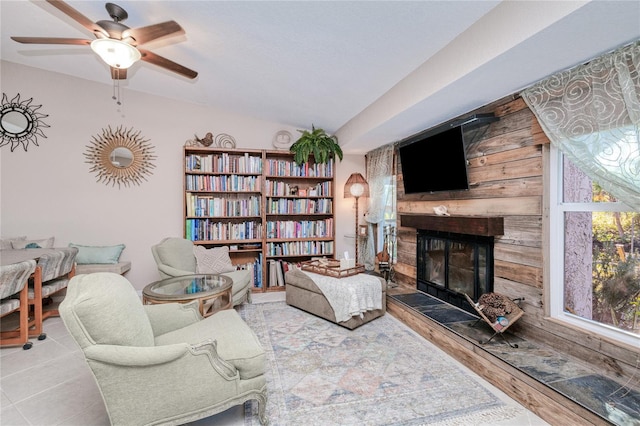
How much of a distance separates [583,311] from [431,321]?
1.14m

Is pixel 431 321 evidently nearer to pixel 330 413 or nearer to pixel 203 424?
pixel 330 413

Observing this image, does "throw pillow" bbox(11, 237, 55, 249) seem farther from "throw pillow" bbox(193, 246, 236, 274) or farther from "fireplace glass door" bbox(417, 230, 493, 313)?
"fireplace glass door" bbox(417, 230, 493, 313)

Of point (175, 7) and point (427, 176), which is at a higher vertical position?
point (175, 7)

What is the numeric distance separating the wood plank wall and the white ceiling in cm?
34

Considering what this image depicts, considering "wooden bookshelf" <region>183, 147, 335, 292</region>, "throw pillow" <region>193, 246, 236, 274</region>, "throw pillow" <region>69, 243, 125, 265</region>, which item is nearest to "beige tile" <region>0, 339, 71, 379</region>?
"throw pillow" <region>69, 243, 125, 265</region>

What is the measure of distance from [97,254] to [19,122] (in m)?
1.96

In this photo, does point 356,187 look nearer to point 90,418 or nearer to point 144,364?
point 144,364

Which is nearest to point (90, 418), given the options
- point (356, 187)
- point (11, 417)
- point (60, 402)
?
point (60, 402)

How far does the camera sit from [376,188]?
4762mm

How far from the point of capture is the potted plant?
454 centimetres

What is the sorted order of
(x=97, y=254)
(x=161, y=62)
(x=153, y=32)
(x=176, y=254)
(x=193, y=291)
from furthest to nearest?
(x=97, y=254) < (x=176, y=254) < (x=193, y=291) < (x=161, y=62) < (x=153, y=32)

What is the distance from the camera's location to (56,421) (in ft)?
6.00

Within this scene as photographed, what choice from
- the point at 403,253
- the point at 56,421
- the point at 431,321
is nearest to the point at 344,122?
the point at 403,253

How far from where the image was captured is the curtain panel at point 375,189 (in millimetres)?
4537
